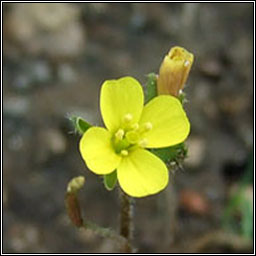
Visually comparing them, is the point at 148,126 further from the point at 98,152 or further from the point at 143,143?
the point at 98,152

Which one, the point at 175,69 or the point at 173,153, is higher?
the point at 175,69

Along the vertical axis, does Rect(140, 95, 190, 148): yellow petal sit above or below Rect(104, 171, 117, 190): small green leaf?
above

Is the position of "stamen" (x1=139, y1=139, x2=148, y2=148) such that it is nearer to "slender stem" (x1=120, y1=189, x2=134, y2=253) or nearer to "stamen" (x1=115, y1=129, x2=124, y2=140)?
"stamen" (x1=115, y1=129, x2=124, y2=140)

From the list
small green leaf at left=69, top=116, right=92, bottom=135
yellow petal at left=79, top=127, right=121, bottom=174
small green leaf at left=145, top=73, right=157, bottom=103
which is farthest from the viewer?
small green leaf at left=145, top=73, right=157, bottom=103

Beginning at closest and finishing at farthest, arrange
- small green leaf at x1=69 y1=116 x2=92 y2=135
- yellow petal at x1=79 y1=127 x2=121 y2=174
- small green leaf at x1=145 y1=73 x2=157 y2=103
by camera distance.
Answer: yellow petal at x1=79 y1=127 x2=121 y2=174 < small green leaf at x1=69 y1=116 x2=92 y2=135 < small green leaf at x1=145 y1=73 x2=157 y2=103

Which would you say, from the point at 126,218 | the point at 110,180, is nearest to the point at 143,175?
the point at 110,180

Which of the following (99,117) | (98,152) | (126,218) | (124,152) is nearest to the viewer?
(98,152)

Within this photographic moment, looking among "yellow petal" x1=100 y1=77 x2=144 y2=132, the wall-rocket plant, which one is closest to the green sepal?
the wall-rocket plant
